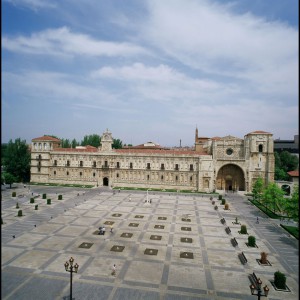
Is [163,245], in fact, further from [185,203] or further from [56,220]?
[185,203]

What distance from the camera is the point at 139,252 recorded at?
90.2 ft

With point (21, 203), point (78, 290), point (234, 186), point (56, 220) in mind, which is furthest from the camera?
point (234, 186)

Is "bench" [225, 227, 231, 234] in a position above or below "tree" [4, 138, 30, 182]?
below

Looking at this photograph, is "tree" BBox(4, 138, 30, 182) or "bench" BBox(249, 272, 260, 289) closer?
"bench" BBox(249, 272, 260, 289)

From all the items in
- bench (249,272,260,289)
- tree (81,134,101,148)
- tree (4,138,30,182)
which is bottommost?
bench (249,272,260,289)

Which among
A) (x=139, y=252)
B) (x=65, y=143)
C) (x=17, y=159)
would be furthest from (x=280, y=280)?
(x=65, y=143)

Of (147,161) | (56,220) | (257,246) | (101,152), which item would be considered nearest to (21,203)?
(56,220)

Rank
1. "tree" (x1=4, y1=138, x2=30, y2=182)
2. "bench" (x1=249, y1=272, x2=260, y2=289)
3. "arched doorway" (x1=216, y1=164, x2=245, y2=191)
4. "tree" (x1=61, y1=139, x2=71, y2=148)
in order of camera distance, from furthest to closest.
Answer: "tree" (x1=61, y1=139, x2=71, y2=148)
"tree" (x1=4, y1=138, x2=30, y2=182)
"arched doorway" (x1=216, y1=164, x2=245, y2=191)
"bench" (x1=249, y1=272, x2=260, y2=289)

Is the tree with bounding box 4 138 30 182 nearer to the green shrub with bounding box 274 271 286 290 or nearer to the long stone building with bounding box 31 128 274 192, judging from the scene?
the long stone building with bounding box 31 128 274 192

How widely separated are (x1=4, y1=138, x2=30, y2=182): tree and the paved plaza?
26.0 meters

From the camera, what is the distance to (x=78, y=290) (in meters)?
20.2

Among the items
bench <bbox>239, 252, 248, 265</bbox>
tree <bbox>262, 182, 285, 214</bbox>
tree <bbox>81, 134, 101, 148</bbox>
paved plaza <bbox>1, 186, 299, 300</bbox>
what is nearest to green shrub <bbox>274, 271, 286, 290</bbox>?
paved plaza <bbox>1, 186, 299, 300</bbox>

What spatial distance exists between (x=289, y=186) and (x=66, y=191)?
171ft

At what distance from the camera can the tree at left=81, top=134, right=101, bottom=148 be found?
4279 inches
